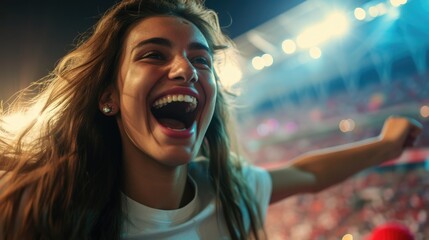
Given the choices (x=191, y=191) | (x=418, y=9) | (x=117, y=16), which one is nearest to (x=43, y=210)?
(x=191, y=191)

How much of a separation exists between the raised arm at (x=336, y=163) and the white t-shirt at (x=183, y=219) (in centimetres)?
9

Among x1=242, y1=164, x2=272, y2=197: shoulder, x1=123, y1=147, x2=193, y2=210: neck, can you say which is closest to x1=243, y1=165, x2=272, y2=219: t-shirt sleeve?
x1=242, y1=164, x2=272, y2=197: shoulder

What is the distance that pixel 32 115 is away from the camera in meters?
0.85

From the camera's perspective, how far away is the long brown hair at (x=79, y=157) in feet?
2.25

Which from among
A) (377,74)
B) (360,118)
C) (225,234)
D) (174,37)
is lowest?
(360,118)

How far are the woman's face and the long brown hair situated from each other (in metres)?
0.05

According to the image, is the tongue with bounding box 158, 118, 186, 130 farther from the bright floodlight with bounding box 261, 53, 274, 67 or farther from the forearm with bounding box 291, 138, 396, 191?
the bright floodlight with bounding box 261, 53, 274, 67

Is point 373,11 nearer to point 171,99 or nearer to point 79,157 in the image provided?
point 171,99

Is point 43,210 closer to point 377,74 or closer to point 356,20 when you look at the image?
point 356,20

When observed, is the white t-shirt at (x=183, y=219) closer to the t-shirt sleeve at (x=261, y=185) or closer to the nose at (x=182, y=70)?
the t-shirt sleeve at (x=261, y=185)

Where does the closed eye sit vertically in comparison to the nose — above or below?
above

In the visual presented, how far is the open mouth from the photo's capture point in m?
0.73

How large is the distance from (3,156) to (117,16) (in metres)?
0.38

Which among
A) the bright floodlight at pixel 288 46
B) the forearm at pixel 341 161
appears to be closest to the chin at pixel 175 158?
the forearm at pixel 341 161
